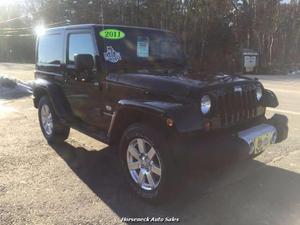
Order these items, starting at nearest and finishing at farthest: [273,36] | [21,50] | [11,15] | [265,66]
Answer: [265,66]
[273,36]
[21,50]
[11,15]

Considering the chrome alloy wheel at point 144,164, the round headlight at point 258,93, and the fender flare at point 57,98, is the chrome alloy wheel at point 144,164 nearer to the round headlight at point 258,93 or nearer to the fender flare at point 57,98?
the round headlight at point 258,93

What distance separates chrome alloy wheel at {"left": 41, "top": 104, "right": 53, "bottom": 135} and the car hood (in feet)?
6.99

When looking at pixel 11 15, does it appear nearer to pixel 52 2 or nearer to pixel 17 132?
pixel 52 2

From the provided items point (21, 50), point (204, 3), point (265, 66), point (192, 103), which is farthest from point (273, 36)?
point (21, 50)

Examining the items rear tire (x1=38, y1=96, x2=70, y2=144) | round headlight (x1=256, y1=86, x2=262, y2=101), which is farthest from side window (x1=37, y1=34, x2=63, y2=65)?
round headlight (x1=256, y1=86, x2=262, y2=101)

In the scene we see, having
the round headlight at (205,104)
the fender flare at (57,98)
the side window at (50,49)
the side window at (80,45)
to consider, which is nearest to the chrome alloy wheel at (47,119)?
the fender flare at (57,98)

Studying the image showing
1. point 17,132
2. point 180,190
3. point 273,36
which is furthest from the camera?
point 273,36

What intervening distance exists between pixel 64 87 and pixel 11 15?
172 ft

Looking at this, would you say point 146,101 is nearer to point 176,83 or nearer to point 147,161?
point 176,83

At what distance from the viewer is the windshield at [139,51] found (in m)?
5.06

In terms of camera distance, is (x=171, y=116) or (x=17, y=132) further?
(x=17, y=132)

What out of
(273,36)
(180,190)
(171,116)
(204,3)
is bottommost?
(180,190)

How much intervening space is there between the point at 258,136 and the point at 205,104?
784 mm

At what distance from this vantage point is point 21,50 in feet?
152
